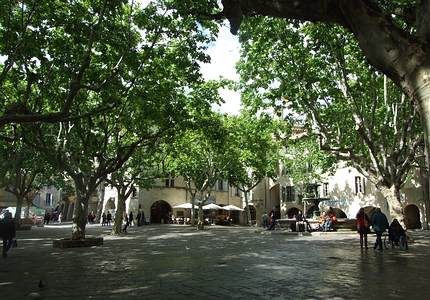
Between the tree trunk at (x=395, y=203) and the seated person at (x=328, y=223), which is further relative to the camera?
the seated person at (x=328, y=223)

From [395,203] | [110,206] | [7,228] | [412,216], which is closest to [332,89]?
[395,203]

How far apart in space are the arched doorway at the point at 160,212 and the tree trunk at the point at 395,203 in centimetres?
3839

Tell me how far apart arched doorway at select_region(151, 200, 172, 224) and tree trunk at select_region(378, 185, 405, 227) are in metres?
38.4

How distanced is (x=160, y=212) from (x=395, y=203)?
1600 inches

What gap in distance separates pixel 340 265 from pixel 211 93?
1304 cm

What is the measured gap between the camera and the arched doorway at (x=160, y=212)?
183 feet

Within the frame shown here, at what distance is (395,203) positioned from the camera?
19641 millimetres

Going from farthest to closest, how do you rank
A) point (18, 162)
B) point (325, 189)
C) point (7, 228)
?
point (325, 189) < point (18, 162) < point (7, 228)

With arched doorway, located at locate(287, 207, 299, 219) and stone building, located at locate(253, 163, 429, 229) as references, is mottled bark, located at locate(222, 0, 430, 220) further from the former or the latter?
arched doorway, located at locate(287, 207, 299, 219)

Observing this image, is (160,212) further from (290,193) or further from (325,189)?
(325,189)

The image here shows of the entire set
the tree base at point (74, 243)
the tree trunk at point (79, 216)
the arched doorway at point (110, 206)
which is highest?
the arched doorway at point (110, 206)

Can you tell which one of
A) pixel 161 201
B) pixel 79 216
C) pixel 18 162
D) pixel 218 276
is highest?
pixel 18 162

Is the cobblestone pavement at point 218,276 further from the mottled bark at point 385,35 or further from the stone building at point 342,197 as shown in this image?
the stone building at point 342,197

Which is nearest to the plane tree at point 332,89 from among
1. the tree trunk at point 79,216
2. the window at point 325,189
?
the tree trunk at point 79,216
